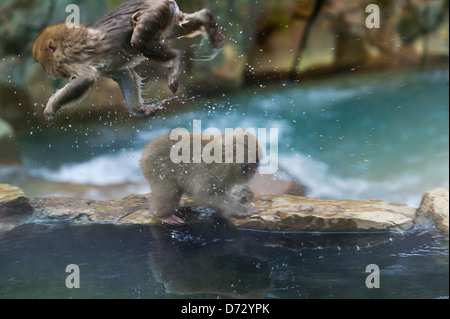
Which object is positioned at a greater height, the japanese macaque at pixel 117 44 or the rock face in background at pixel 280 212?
the japanese macaque at pixel 117 44

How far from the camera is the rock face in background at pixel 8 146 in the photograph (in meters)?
4.01

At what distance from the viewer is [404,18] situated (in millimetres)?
3678

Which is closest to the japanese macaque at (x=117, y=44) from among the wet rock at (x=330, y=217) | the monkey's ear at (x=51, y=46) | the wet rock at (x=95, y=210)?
the monkey's ear at (x=51, y=46)

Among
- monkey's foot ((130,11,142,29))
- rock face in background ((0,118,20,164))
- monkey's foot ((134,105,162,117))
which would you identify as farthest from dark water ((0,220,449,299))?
monkey's foot ((130,11,142,29))

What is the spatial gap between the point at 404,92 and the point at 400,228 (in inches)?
48.4

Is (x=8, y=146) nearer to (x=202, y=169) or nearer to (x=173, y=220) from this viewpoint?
(x=173, y=220)

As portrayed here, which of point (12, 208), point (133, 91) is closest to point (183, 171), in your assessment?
point (133, 91)

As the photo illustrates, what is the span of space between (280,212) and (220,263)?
0.58 metres

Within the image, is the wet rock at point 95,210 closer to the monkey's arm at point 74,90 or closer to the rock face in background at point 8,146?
the rock face in background at point 8,146

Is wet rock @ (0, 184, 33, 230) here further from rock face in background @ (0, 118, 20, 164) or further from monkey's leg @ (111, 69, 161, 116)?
monkey's leg @ (111, 69, 161, 116)

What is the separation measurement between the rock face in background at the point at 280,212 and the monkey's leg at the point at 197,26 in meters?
1.22

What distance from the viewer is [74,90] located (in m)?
2.91

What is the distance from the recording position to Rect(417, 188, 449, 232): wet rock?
2.96 m
